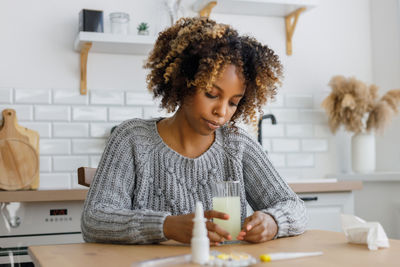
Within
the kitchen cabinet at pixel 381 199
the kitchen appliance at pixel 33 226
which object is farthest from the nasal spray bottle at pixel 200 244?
the kitchen cabinet at pixel 381 199

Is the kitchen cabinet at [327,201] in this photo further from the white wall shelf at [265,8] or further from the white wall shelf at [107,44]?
the white wall shelf at [107,44]

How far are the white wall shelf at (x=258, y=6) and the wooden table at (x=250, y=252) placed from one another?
2124 millimetres

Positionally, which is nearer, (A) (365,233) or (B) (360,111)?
(A) (365,233)

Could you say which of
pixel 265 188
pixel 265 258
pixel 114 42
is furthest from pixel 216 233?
pixel 114 42

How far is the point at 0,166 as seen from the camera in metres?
2.57

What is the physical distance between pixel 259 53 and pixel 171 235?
0.59 m

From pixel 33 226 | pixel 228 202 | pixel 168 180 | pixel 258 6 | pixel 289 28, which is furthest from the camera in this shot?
pixel 289 28

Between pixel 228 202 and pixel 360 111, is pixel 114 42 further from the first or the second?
pixel 228 202

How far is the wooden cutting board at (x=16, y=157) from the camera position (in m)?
2.56

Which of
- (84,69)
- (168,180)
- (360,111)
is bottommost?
(168,180)

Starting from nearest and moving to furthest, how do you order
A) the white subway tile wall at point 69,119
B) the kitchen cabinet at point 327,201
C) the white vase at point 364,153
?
the kitchen cabinet at point 327,201 → the white subway tile wall at point 69,119 → the white vase at point 364,153

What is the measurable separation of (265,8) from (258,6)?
60 millimetres

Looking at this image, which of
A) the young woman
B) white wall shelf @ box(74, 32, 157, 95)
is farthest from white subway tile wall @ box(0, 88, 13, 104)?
the young woman

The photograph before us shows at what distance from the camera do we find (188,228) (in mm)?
1205
